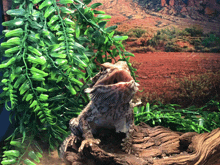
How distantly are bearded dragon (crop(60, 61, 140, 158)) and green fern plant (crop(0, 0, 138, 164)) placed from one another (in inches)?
8.9

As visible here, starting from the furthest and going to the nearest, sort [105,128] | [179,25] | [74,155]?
[179,25], [105,128], [74,155]

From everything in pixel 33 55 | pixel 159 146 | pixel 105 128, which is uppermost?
pixel 33 55

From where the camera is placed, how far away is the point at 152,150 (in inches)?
66.3

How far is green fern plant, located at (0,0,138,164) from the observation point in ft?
4.60

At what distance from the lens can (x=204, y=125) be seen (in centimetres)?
232

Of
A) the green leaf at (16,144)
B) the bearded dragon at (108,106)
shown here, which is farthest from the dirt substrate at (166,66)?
the green leaf at (16,144)

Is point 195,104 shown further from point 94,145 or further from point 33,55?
point 33,55

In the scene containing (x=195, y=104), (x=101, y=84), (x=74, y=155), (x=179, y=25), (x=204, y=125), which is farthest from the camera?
(x=195, y=104)

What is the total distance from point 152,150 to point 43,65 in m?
1.20

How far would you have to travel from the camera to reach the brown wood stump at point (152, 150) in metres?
1.49

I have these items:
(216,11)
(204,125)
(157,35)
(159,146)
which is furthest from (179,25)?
(159,146)

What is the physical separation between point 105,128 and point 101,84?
1.59 ft

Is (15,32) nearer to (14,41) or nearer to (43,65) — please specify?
(14,41)

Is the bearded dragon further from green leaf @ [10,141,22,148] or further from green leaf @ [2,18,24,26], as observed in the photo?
green leaf @ [2,18,24,26]
